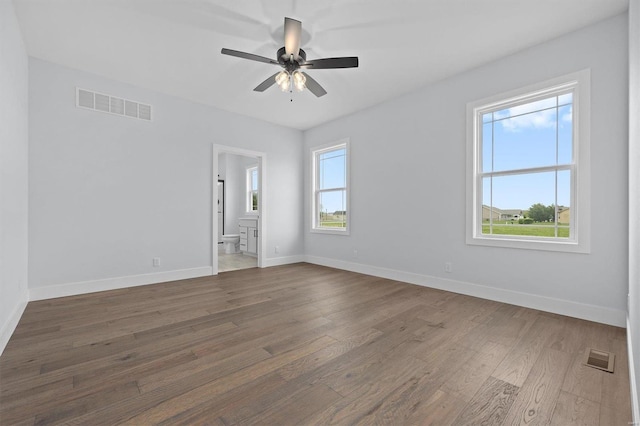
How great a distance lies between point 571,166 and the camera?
2.81m

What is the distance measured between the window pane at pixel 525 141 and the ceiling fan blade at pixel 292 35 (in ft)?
8.30

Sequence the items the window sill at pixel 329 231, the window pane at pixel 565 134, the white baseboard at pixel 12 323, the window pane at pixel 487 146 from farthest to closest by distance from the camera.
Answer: the window sill at pixel 329 231, the window pane at pixel 487 146, the window pane at pixel 565 134, the white baseboard at pixel 12 323

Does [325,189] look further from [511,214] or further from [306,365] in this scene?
[306,365]

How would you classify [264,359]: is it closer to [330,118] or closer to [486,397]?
[486,397]

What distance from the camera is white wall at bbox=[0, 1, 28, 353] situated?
2.13 m

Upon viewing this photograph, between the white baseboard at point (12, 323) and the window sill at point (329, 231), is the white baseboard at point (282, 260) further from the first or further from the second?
the white baseboard at point (12, 323)

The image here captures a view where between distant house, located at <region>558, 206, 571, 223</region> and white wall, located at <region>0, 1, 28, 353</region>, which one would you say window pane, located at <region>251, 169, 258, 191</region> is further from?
distant house, located at <region>558, 206, 571, 223</region>

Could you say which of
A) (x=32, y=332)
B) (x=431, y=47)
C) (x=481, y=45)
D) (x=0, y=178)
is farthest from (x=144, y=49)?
(x=481, y=45)

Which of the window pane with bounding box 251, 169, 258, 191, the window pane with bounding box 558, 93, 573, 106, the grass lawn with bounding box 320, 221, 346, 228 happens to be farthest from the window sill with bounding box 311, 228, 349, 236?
the window pane with bounding box 558, 93, 573, 106

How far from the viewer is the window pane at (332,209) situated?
534cm

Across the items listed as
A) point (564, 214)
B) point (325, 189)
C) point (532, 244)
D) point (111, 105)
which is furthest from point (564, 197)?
point (111, 105)

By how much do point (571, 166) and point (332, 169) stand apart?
3.63 meters

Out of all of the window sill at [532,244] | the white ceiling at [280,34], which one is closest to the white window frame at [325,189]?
the white ceiling at [280,34]

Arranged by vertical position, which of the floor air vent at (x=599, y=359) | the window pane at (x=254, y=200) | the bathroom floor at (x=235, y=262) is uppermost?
the window pane at (x=254, y=200)
